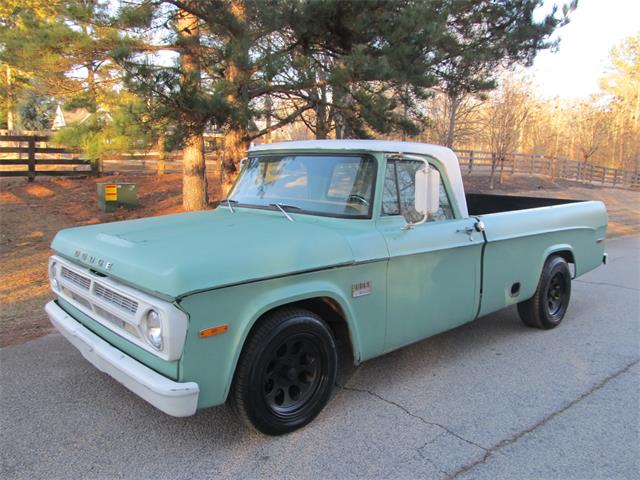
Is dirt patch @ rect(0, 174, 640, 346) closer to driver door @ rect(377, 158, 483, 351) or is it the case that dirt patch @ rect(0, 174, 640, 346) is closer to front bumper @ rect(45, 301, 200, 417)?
front bumper @ rect(45, 301, 200, 417)

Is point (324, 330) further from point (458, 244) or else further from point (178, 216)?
point (178, 216)

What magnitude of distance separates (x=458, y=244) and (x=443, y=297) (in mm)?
458

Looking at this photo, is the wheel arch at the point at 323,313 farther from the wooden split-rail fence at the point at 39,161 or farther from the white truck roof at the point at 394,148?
the wooden split-rail fence at the point at 39,161

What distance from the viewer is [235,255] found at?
2.82 meters

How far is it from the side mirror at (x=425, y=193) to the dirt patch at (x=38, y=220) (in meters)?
3.71

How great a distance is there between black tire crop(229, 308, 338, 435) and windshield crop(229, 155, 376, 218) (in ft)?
3.09

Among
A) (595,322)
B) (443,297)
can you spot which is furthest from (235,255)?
(595,322)

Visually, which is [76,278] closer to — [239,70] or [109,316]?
[109,316]

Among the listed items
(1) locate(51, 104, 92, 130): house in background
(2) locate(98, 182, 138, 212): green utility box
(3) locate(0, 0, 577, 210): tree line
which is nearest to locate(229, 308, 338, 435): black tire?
(3) locate(0, 0, 577, 210): tree line

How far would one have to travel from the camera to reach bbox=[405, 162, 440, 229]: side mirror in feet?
11.5

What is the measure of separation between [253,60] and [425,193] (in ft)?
18.4

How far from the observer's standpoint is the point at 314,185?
3.90 m

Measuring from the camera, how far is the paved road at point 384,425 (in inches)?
111

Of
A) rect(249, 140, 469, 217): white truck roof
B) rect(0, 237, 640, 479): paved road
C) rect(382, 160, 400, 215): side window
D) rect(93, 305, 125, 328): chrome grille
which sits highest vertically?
rect(249, 140, 469, 217): white truck roof
